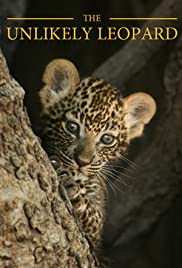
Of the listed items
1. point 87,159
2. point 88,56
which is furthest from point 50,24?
point 87,159

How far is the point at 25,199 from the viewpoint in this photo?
3521 millimetres

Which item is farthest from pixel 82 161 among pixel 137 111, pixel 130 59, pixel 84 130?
pixel 130 59

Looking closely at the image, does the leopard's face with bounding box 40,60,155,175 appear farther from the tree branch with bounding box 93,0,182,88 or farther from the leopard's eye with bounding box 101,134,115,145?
the tree branch with bounding box 93,0,182,88

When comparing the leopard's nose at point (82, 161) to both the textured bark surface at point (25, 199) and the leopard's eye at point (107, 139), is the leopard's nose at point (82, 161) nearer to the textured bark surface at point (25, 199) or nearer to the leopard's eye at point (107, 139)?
the leopard's eye at point (107, 139)

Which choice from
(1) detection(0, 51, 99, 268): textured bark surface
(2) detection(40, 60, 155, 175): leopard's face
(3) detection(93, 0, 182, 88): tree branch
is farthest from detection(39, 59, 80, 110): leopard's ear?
(3) detection(93, 0, 182, 88): tree branch

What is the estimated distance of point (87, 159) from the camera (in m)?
4.46

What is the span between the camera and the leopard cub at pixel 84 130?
4480 mm

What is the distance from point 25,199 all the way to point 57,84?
1.48 metres

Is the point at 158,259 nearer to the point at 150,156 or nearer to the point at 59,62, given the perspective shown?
the point at 150,156

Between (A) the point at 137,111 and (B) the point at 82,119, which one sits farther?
(A) the point at 137,111

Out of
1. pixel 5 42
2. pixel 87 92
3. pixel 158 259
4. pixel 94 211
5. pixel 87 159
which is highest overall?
pixel 5 42

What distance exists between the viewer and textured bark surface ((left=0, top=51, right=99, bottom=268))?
11.4 ft

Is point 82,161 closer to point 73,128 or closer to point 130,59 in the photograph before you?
point 73,128

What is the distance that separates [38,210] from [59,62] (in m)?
1.44
